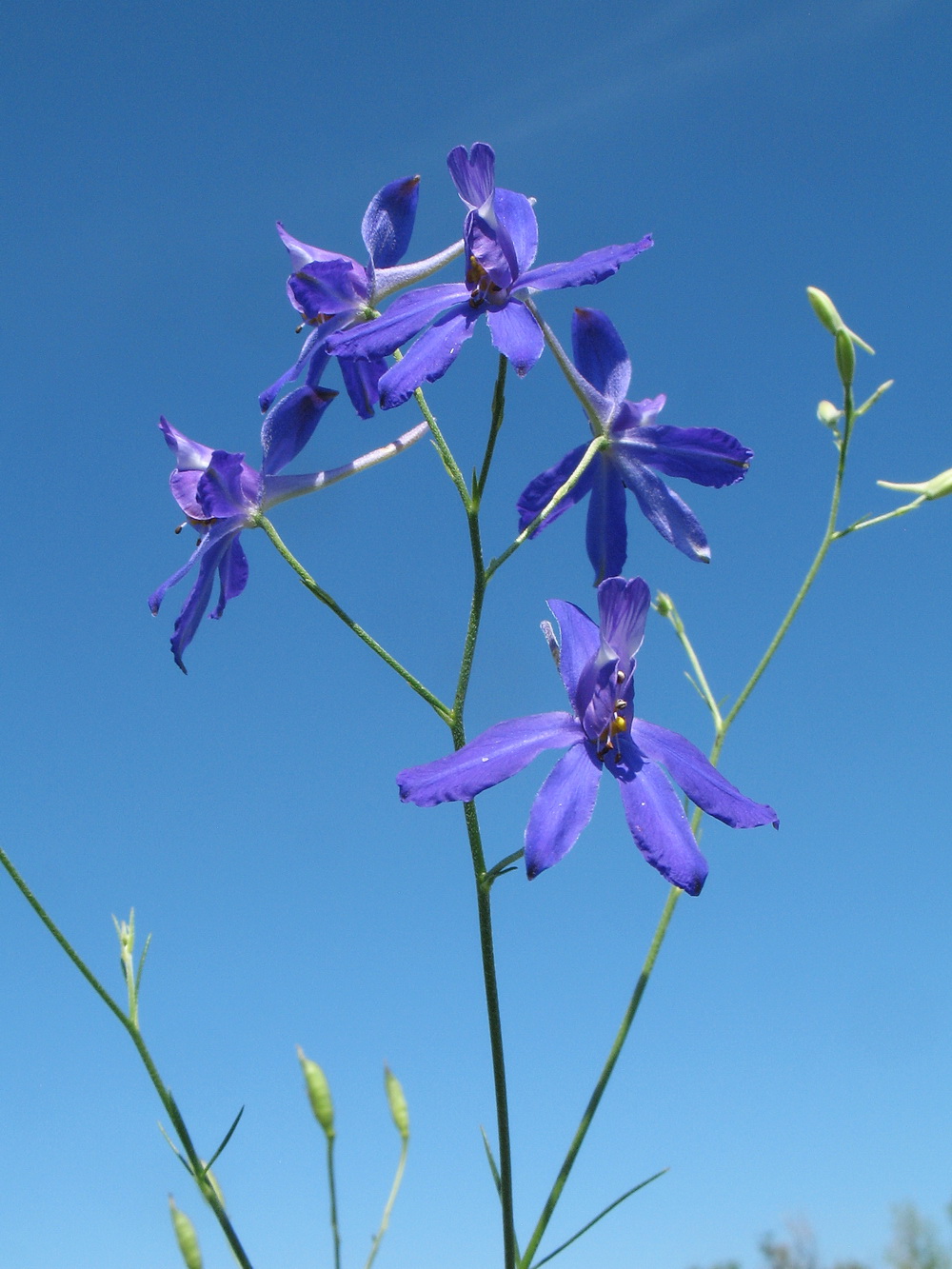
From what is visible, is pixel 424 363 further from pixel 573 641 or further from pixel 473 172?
pixel 573 641

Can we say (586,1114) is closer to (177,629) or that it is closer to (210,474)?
(177,629)

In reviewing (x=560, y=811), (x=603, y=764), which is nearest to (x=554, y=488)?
(x=603, y=764)

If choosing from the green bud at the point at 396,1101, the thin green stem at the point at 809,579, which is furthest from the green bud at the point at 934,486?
the green bud at the point at 396,1101

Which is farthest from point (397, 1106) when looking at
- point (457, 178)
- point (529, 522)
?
point (457, 178)

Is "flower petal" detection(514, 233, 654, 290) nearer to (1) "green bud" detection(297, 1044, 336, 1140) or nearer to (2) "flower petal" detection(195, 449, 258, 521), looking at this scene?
(2) "flower petal" detection(195, 449, 258, 521)

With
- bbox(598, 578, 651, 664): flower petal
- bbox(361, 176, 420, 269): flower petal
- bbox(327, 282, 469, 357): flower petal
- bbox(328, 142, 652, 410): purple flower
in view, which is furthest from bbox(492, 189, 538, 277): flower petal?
bbox(598, 578, 651, 664): flower petal

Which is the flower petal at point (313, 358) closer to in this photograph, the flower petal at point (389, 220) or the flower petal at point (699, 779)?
the flower petal at point (389, 220)
